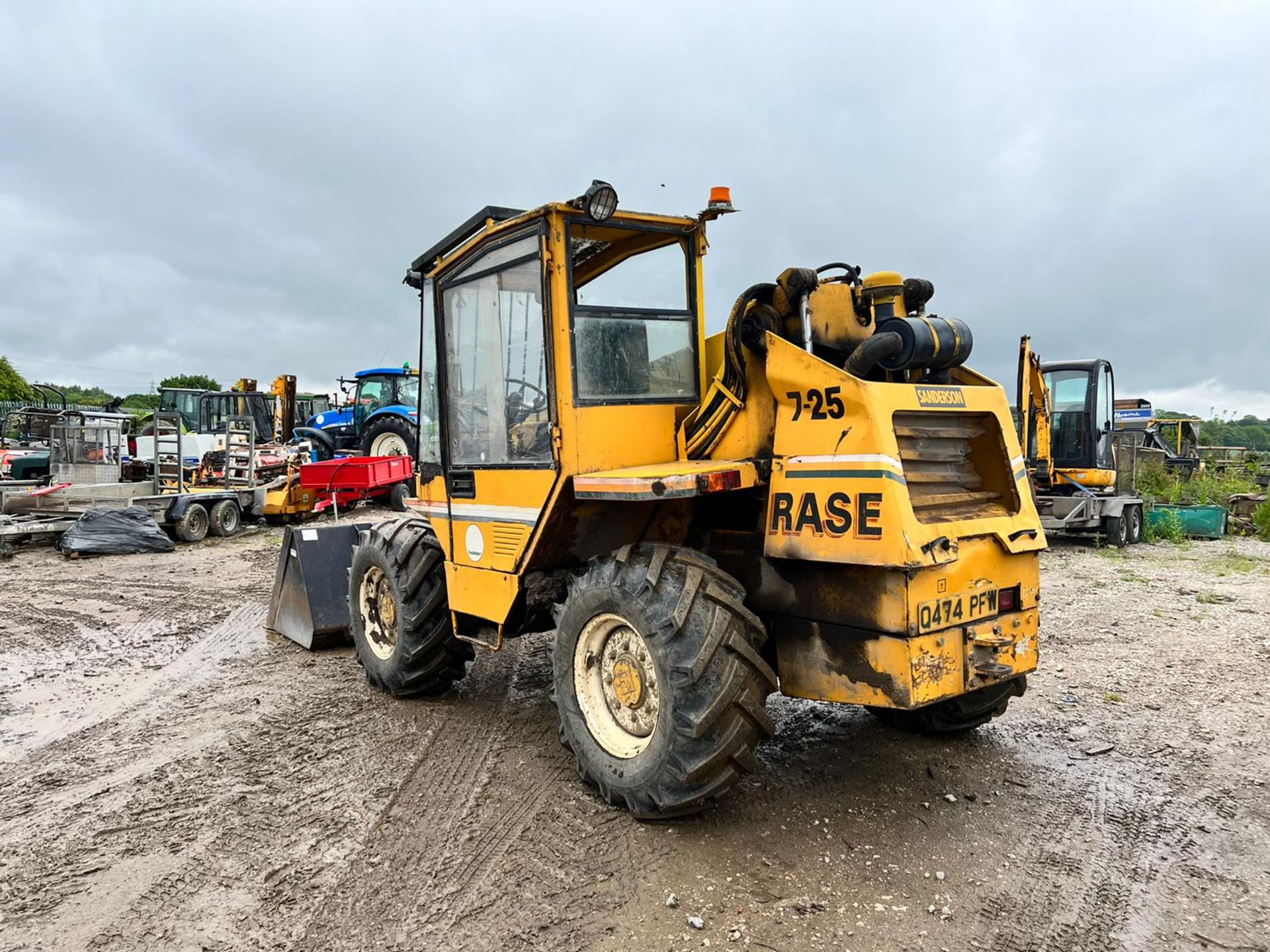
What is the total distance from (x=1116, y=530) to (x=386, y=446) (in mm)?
13436

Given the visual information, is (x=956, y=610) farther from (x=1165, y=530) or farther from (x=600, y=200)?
(x=1165, y=530)

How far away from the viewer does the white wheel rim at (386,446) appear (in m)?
18.2

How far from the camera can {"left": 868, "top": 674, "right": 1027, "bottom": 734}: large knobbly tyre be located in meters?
4.35

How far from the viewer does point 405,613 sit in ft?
17.3

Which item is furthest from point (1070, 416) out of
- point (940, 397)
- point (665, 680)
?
point (665, 680)

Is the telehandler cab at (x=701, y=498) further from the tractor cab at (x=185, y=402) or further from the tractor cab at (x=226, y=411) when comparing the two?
the tractor cab at (x=185, y=402)

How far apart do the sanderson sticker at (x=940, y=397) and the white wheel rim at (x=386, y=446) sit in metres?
15.6

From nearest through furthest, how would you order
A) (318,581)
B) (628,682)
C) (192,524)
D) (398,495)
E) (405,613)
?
(628,682) < (405,613) < (318,581) < (192,524) < (398,495)

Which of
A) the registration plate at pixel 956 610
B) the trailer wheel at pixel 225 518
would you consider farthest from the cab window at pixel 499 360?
the trailer wheel at pixel 225 518

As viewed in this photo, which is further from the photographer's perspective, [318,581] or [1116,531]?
[1116,531]

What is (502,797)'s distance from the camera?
407cm

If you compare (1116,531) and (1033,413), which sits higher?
(1033,413)

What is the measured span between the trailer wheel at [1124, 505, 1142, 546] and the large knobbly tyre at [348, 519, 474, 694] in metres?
12.2

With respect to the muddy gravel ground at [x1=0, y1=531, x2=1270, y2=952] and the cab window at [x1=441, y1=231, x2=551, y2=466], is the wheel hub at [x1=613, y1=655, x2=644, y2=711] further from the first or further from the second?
the cab window at [x1=441, y1=231, x2=551, y2=466]
